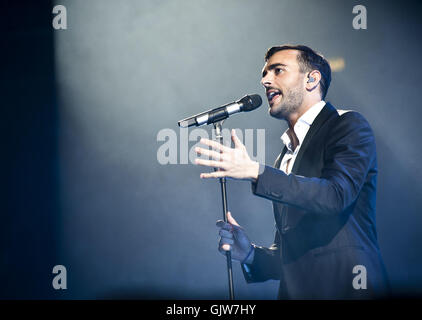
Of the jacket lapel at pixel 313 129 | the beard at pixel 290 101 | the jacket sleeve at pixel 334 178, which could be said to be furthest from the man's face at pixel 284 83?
the jacket sleeve at pixel 334 178

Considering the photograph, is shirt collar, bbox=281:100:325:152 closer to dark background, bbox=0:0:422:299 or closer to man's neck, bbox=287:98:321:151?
man's neck, bbox=287:98:321:151

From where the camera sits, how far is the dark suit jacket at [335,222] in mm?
1379

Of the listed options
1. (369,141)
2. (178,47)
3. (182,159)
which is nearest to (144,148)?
(182,159)

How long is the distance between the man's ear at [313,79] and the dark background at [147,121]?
95cm

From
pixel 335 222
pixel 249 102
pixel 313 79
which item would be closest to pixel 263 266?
pixel 335 222

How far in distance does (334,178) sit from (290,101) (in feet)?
2.01

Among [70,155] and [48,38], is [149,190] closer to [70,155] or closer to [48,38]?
[70,155]

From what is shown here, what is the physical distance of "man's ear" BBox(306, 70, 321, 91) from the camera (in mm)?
1895

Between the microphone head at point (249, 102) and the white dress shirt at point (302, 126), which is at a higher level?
the microphone head at point (249, 102)

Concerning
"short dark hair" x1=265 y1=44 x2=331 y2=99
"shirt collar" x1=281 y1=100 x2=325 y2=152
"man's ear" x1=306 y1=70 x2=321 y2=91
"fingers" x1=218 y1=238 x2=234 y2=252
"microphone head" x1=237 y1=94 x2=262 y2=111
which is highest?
"short dark hair" x1=265 y1=44 x2=331 y2=99

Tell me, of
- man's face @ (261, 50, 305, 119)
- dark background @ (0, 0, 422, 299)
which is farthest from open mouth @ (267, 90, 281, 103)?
dark background @ (0, 0, 422, 299)

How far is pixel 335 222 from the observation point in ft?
4.83

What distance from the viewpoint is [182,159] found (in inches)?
116

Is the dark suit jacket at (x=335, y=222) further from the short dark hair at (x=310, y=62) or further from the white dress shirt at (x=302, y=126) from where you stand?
the short dark hair at (x=310, y=62)
